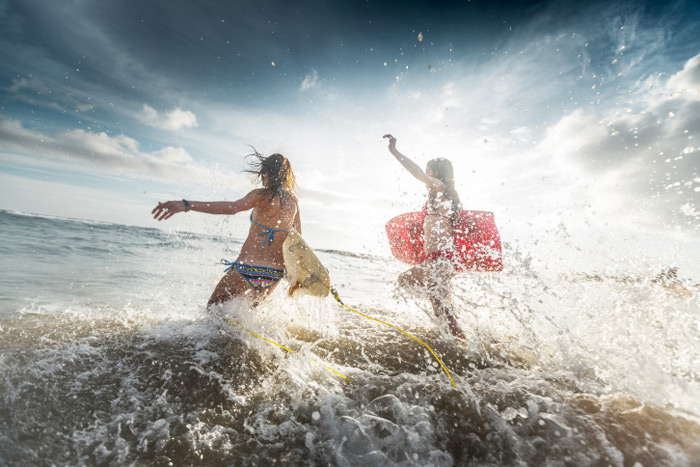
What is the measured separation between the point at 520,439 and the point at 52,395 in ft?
10.5

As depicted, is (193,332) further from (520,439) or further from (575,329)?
(575,329)

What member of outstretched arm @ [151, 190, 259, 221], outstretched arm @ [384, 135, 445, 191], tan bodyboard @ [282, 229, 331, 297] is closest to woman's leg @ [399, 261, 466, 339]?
outstretched arm @ [384, 135, 445, 191]

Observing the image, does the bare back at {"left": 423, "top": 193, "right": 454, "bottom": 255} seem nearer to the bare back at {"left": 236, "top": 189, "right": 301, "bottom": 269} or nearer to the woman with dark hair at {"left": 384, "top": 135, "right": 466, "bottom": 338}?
the woman with dark hair at {"left": 384, "top": 135, "right": 466, "bottom": 338}

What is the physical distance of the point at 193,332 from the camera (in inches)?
136

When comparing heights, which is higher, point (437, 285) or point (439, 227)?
point (439, 227)

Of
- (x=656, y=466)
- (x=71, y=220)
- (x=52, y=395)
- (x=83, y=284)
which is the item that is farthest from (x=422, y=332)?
(x=71, y=220)

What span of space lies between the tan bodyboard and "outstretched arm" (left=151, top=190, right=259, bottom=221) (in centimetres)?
67

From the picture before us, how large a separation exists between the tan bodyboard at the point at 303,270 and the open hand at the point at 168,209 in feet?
4.08

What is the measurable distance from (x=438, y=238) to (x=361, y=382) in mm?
2354

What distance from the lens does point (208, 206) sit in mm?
3379

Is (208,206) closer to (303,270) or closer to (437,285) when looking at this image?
(303,270)

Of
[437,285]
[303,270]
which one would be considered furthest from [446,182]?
[303,270]

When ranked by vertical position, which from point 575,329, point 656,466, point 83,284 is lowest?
point 83,284

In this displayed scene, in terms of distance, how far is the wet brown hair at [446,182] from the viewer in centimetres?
438
